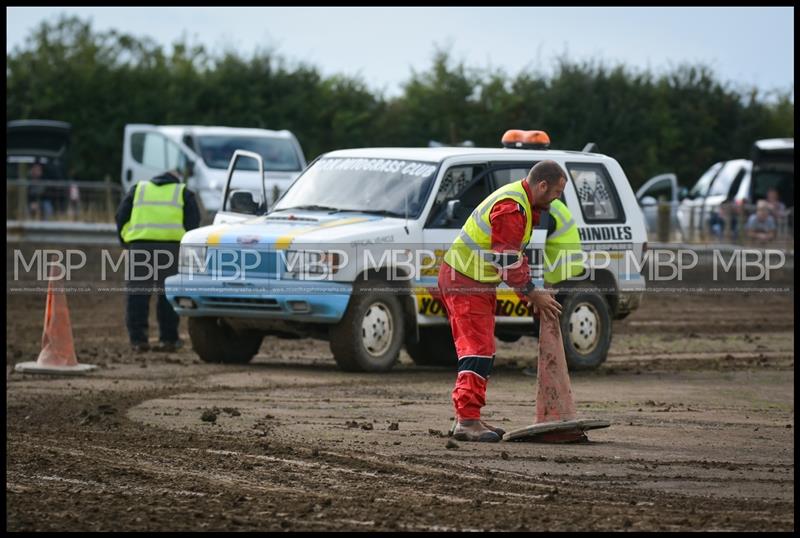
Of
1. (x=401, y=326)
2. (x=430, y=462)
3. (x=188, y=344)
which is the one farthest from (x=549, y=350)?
(x=188, y=344)

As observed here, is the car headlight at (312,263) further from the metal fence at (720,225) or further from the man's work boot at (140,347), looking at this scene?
the metal fence at (720,225)

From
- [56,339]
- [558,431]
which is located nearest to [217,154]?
[56,339]

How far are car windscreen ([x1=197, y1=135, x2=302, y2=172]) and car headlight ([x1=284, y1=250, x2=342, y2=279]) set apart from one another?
15.3 metres

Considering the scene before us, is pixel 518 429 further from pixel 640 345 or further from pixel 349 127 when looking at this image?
pixel 349 127

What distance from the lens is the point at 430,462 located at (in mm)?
8773

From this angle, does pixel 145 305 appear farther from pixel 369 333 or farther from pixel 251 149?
pixel 251 149

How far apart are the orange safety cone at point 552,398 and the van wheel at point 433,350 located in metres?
5.31

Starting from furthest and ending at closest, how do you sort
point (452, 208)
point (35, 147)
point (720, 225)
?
point (35, 147) → point (720, 225) → point (452, 208)

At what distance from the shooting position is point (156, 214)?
15984mm

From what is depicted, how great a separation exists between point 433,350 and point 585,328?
1572mm

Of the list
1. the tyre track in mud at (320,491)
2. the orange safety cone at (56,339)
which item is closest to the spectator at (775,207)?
the orange safety cone at (56,339)

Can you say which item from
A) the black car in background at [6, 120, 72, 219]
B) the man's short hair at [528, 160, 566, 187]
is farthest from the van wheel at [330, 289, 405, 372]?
the black car in background at [6, 120, 72, 219]

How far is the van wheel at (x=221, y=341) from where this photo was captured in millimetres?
14789

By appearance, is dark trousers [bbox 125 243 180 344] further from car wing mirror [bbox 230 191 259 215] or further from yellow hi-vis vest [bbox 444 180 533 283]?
yellow hi-vis vest [bbox 444 180 533 283]
